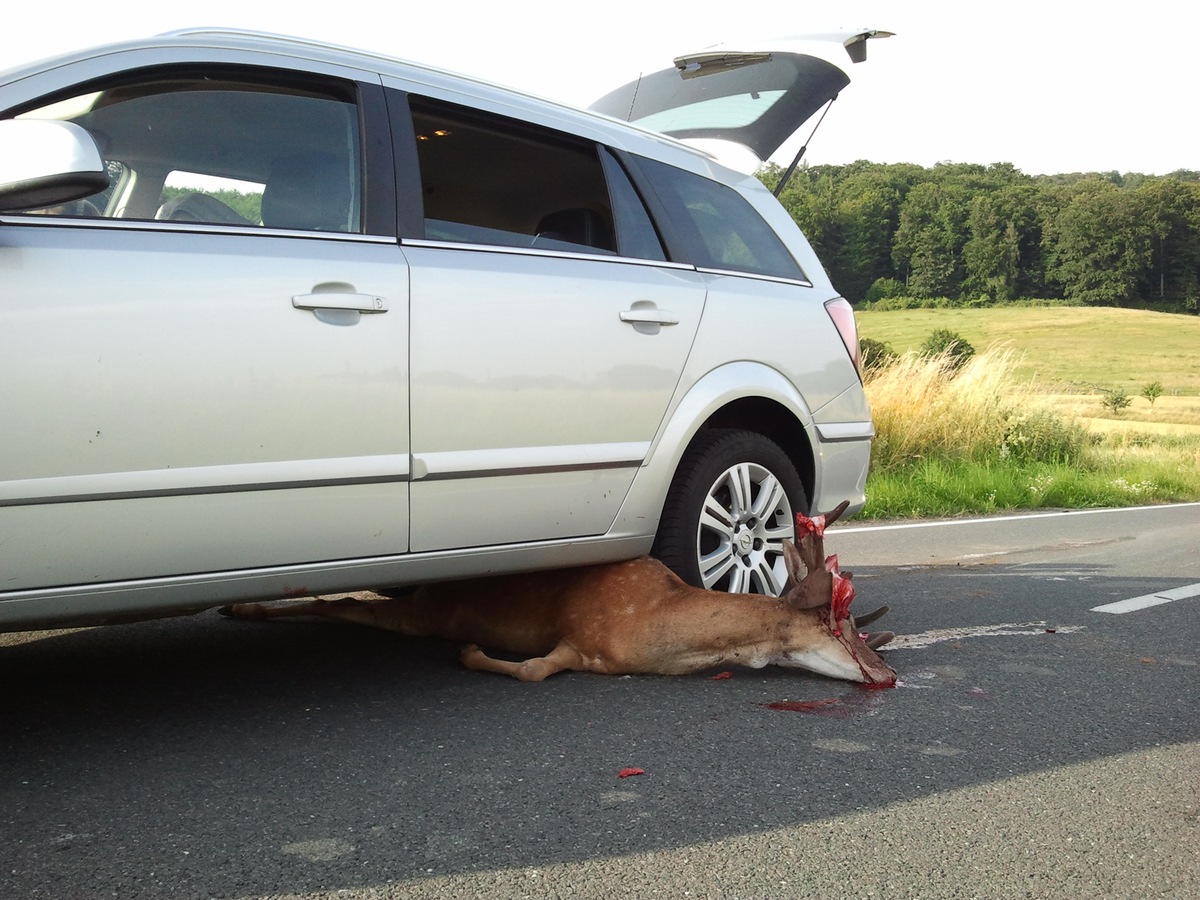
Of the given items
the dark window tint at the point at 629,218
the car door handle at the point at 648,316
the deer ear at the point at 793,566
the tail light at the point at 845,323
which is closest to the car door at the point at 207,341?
the car door handle at the point at 648,316

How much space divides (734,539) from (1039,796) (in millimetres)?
1664

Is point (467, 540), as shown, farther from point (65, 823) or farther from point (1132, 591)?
point (1132, 591)

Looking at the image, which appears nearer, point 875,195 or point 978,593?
point 978,593

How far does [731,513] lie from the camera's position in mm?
4301

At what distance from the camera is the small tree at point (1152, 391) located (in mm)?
42500

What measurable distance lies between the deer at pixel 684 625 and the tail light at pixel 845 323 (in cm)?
112

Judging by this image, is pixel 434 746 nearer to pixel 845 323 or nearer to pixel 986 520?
pixel 845 323

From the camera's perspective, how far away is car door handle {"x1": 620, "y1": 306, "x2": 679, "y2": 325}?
3.76 m

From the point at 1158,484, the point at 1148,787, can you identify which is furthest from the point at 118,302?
the point at 1158,484

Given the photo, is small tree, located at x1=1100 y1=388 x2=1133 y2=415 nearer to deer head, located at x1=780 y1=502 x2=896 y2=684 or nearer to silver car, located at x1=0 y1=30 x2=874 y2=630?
silver car, located at x1=0 y1=30 x2=874 y2=630

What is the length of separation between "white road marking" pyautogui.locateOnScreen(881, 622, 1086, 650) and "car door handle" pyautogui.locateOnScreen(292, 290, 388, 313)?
245 centimetres

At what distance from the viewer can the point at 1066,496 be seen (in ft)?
38.0

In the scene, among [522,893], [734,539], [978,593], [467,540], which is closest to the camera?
[522,893]

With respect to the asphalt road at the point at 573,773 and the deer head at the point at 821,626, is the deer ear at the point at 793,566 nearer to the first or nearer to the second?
the deer head at the point at 821,626
